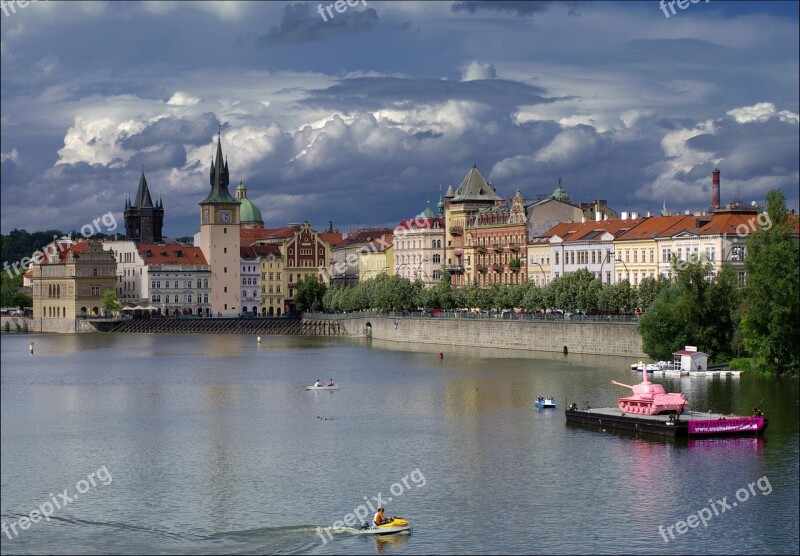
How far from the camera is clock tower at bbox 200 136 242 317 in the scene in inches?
7283

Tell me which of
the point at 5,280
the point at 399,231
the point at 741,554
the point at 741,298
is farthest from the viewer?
the point at 5,280

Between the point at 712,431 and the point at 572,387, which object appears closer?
the point at 712,431

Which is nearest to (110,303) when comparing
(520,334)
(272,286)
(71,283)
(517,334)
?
(71,283)

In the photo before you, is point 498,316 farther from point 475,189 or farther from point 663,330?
point 475,189

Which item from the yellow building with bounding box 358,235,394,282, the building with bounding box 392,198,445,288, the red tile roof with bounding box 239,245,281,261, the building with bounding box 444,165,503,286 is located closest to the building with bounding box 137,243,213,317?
the red tile roof with bounding box 239,245,281,261

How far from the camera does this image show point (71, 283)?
6786 inches

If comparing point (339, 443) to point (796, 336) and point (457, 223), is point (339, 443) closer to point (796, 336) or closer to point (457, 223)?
point (796, 336)

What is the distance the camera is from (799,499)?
48031 mm

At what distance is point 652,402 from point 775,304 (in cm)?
1868

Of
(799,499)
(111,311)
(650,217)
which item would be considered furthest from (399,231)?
(799,499)

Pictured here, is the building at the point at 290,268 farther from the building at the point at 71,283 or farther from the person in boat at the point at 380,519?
the person in boat at the point at 380,519

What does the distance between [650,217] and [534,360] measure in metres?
31.3

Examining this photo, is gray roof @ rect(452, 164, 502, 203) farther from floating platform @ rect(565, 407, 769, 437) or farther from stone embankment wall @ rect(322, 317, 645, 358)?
floating platform @ rect(565, 407, 769, 437)

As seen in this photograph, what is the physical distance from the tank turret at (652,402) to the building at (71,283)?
4510 inches
